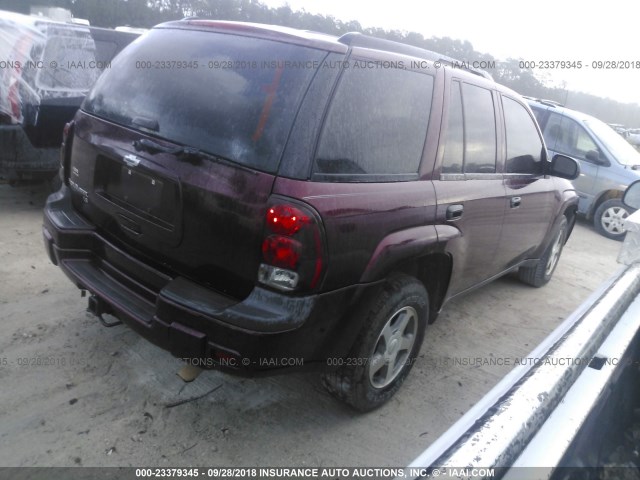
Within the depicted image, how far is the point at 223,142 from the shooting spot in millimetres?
2143

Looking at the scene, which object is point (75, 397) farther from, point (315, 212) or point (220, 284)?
point (315, 212)

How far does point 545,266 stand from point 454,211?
257cm

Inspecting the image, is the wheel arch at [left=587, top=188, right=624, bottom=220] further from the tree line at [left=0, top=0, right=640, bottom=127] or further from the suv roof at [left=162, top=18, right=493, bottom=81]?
the suv roof at [left=162, top=18, right=493, bottom=81]

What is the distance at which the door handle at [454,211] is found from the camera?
280cm

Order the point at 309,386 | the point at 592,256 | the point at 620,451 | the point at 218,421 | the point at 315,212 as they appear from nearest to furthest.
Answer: the point at 620,451 < the point at 315,212 < the point at 218,421 < the point at 309,386 < the point at 592,256

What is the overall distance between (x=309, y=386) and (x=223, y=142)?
1.56 m

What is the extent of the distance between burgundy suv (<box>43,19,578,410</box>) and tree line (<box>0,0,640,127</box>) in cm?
863

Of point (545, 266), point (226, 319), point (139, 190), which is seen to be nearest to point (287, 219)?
point (226, 319)

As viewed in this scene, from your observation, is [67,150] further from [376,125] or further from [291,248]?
[376,125]

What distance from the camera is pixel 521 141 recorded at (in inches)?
152

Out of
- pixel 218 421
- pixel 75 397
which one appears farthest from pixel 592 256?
pixel 75 397

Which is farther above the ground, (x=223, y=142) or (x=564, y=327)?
(x=223, y=142)

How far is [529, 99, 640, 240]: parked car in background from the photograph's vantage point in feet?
26.0

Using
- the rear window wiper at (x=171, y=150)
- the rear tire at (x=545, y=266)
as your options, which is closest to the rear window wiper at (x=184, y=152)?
the rear window wiper at (x=171, y=150)
